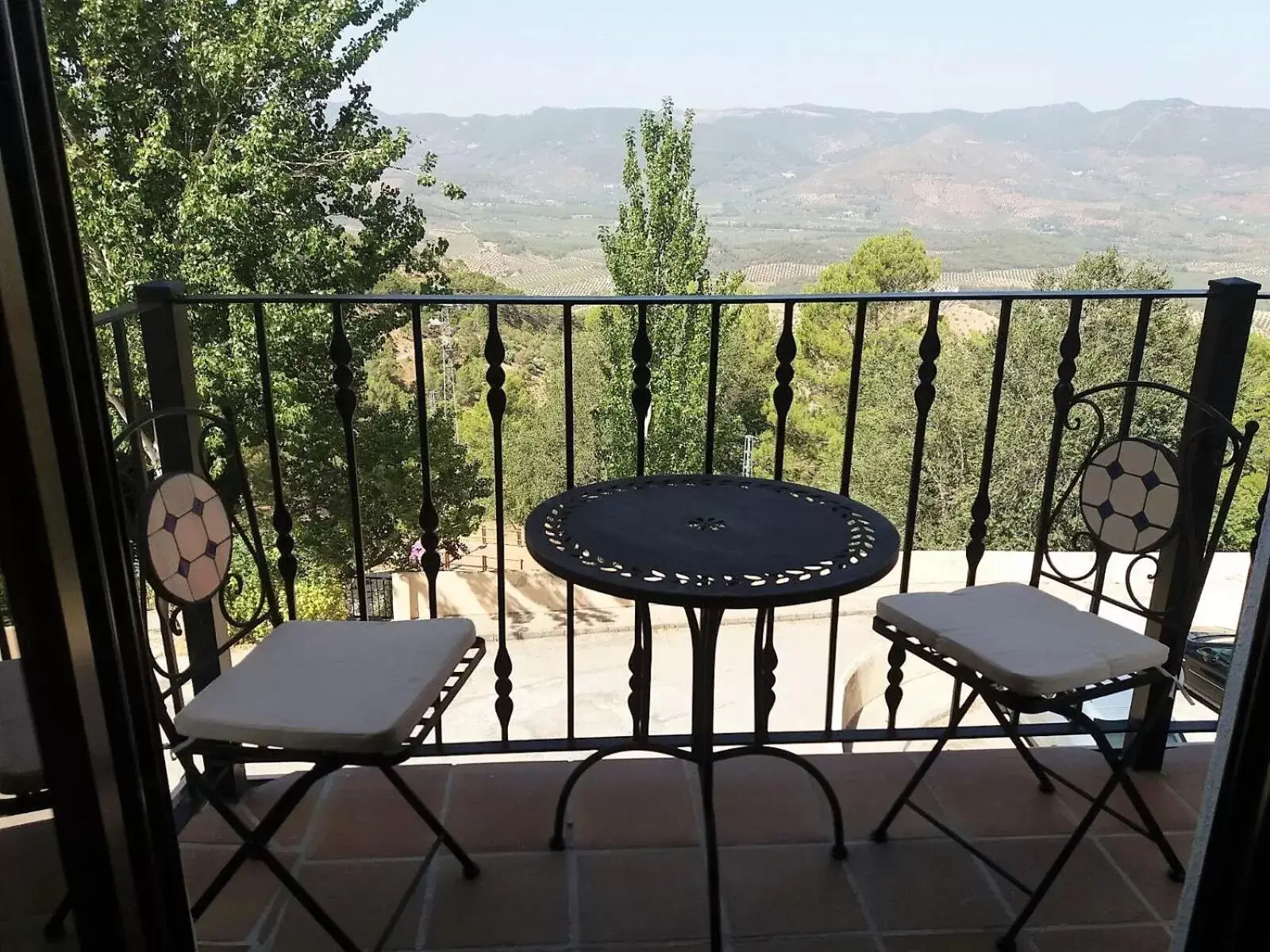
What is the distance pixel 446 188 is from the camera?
12320 mm

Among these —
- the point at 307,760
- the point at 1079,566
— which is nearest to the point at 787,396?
the point at 307,760

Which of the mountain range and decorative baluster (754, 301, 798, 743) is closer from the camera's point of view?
decorative baluster (754, 301, 798, 743)

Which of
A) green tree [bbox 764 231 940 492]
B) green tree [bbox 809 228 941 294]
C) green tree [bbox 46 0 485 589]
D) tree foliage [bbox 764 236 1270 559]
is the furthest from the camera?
green tree [bbox 809 228 941 294]

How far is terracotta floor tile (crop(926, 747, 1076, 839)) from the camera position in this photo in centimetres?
204

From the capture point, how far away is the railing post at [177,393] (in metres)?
1.88

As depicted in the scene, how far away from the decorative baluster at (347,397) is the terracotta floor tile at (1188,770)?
1.97 m

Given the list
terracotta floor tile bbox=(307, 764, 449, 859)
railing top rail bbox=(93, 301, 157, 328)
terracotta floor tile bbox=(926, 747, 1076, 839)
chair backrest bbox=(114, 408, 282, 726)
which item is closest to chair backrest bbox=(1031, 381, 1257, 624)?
terracotta floor tile bbox=(926, 747, 1076, 839)

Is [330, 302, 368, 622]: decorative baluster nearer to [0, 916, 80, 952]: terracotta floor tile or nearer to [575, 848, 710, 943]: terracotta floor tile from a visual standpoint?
[575, 848, 710, 943]: terracotta floor tile

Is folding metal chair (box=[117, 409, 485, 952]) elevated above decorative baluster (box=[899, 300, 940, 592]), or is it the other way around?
decorative baluster (box=[899, 300, 940, 592])

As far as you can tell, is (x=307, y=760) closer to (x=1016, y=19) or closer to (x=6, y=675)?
(x=6, y=675)

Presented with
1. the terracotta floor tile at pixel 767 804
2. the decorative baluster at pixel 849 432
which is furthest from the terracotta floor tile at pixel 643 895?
the decorative baluster at pixel 849 432

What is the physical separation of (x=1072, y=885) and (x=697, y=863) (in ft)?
2.54

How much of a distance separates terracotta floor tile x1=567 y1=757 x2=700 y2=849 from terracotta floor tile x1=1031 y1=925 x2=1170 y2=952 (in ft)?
2.34

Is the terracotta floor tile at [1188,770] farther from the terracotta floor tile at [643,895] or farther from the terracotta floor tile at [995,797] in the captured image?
the terracotta floor tile at [643,895]
